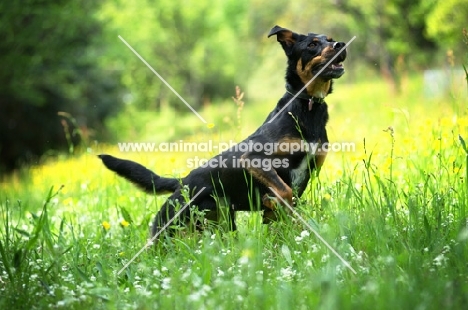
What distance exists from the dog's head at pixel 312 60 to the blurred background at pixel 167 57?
1.08m

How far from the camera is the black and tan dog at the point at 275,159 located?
4.09 metres

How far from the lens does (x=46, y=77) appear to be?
512 inches

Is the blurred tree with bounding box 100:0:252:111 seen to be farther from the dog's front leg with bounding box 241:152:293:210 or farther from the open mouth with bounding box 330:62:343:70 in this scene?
the dog's front leg with bounding box 241:152:293:210

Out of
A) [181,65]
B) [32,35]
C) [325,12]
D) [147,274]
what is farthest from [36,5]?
[181,65]

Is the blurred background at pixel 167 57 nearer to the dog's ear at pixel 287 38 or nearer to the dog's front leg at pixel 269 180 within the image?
the dog's ear at pixel 287 38

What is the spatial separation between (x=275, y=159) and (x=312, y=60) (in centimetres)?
82

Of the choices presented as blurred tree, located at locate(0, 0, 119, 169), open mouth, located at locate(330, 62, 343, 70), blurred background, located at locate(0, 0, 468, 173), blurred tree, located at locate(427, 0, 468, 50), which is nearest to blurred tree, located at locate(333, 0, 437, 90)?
blurred background, located at locate(0, 0, 468, 173)

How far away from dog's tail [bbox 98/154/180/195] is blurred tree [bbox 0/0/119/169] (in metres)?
6.50

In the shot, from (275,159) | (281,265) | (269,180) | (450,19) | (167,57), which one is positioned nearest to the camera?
(281,265)

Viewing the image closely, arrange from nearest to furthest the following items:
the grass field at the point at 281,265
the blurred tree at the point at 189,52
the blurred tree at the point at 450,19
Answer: the grass field at the point at 281,265, the blurred tree at the point at 450,19, the blurred tree at the point at 189,52

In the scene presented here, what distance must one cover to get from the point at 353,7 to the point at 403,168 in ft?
45.1

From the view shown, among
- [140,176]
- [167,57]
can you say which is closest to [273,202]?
[140,176]

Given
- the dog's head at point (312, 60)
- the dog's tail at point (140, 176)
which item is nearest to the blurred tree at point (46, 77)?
the dog's tail at point (140, 176)

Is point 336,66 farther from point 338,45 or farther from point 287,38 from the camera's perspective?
point 287,38
